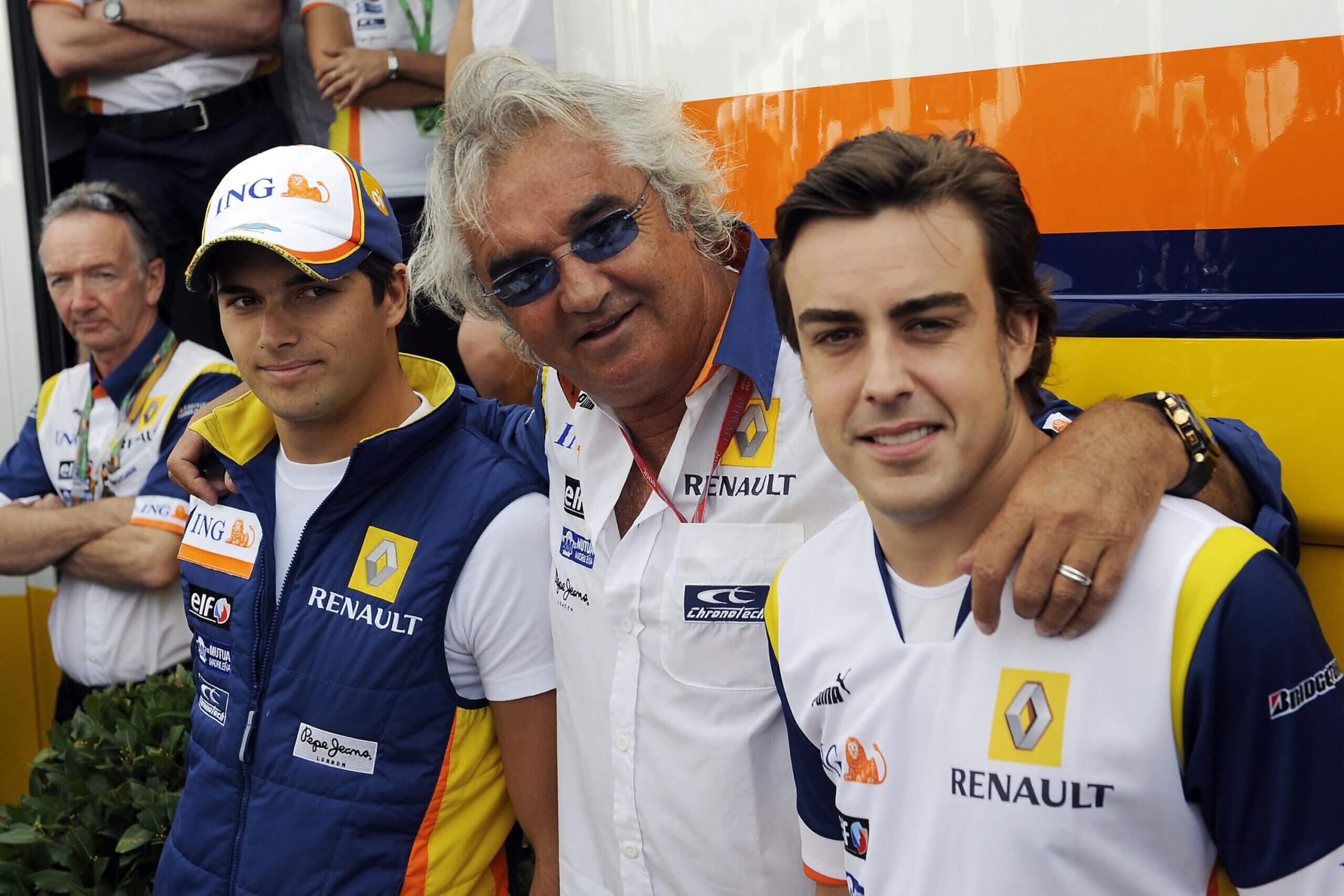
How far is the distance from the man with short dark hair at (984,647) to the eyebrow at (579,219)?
482 mm

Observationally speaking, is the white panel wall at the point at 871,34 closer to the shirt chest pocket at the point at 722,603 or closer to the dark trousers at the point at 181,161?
the shirt chest pocket at the point at 722,603

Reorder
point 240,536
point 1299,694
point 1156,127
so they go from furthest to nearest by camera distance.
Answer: point 240,536
point 1156,127
point 1299,694

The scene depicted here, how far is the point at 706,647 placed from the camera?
1.93m

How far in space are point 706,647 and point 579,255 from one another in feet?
2.16

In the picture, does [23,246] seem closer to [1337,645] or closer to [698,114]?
[698,114]

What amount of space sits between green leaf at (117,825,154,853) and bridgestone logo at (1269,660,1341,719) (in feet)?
8.06

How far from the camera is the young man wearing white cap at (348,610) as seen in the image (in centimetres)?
218

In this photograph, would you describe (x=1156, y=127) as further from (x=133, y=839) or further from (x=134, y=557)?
(x=134, y=557)

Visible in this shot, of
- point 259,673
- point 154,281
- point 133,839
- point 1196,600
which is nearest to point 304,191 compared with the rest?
point 259,673

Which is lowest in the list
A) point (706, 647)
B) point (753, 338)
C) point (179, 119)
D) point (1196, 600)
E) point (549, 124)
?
point (706, 647)

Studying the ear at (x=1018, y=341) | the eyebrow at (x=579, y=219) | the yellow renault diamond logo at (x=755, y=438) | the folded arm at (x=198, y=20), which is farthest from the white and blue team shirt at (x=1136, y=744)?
the folded arm at (x=198, y=20)

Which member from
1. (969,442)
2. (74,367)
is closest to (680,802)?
(969,442)

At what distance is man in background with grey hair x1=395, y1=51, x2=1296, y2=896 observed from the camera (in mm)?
1914

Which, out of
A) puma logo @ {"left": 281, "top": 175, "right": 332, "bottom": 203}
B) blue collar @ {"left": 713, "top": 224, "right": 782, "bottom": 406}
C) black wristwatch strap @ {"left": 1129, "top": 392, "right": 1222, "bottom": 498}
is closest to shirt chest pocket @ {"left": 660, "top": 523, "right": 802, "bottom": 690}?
blue collar @ {"left": 713, "top": 224, "right": 782, "bottom": 406}
